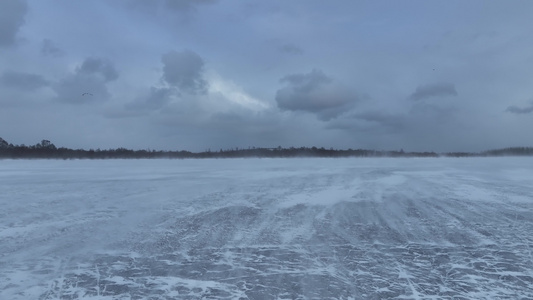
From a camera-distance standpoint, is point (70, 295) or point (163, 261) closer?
point (70, 295)

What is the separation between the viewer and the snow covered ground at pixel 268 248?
14.6ft

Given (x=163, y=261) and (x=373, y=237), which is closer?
(x=163, y=261)

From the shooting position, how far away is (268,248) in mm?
6168

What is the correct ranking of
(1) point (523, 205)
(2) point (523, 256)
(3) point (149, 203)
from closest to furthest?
1. (2) point (523, 256)
2. (1) point (523, 205)
3. (3) point (149, 203)

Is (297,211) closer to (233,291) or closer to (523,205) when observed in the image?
(233,291)

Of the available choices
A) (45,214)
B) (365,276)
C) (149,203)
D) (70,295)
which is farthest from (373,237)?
(45,214)

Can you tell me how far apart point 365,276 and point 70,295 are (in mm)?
3492

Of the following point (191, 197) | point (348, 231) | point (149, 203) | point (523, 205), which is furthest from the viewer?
point (191, 197)

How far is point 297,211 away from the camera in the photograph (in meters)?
9.40

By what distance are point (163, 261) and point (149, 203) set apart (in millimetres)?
5621

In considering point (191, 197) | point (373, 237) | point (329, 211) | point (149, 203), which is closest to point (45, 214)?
point (149, 203)

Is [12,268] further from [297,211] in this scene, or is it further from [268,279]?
[297,211]

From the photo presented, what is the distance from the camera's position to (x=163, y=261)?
5.52 m

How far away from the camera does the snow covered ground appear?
4.46 metres
